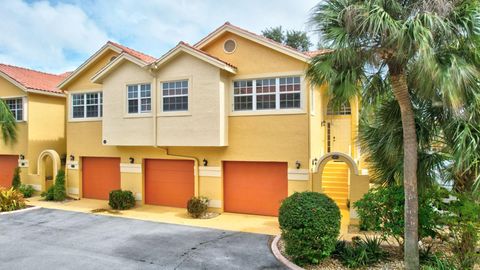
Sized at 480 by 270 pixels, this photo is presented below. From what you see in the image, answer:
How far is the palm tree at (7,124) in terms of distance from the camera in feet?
65.4

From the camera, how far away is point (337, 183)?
16.3m

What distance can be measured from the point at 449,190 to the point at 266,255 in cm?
541

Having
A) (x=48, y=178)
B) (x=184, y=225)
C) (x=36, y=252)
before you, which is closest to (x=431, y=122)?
(x=184, y=225)

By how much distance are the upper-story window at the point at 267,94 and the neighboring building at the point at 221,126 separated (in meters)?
0.04

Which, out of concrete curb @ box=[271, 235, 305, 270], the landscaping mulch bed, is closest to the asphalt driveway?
concrete curb @ box=[271, 235, 305, 270]

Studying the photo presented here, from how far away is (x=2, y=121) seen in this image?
20062 millimetres

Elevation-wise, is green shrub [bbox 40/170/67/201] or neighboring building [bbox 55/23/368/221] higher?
neighboring building [bbox 55/23/368/221]

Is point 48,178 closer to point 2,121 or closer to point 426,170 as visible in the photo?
point 2,121

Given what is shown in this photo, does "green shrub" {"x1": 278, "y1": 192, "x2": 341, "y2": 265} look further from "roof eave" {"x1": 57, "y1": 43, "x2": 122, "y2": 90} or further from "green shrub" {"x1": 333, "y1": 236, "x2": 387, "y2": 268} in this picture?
"roof eave" {"x1": 57, "y1": 43, "x2": 122, "y2": 90}

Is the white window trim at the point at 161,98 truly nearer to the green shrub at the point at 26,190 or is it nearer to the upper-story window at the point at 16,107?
the green shrub at the point at 26,190

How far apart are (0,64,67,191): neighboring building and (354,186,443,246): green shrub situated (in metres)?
17.2

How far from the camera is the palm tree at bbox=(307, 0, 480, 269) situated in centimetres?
695

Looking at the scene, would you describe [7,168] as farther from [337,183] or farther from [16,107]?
[337,183]

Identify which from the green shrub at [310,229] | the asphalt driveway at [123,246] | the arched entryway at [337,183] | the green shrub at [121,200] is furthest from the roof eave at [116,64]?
the green shrub at [310,229]
